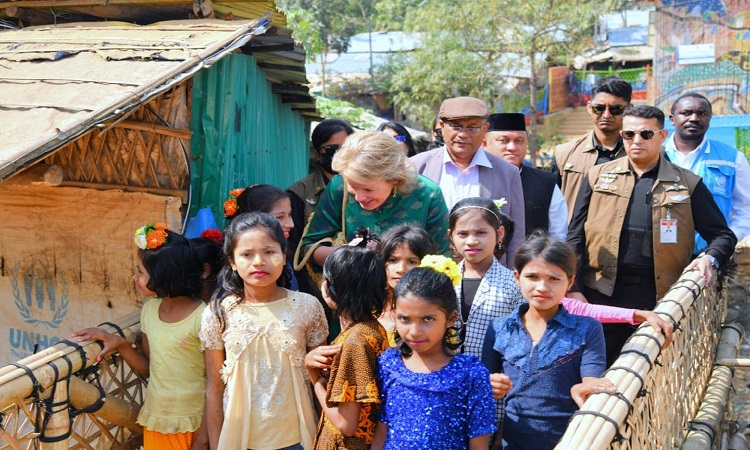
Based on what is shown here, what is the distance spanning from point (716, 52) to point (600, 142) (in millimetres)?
Answer: 16925

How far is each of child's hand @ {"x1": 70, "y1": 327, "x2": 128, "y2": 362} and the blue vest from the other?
11.2 ft

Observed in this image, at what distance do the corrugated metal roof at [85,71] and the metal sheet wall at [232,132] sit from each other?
355mm

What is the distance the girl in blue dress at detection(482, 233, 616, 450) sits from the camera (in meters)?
2.91

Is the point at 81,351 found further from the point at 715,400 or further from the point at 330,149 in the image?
the point at 715,400

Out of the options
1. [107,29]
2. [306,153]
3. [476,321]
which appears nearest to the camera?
[476,321]


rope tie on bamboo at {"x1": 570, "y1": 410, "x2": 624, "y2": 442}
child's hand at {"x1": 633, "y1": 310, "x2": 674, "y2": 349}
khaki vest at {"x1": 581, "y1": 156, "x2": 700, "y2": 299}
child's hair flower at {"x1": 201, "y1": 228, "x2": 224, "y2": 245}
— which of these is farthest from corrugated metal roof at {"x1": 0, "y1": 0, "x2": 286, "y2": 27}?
rope tie on bamboo at {"x1": 570, "y1": 410, "x2": 624, "y2": 442}

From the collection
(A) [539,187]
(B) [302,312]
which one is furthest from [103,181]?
(A) [539,187]

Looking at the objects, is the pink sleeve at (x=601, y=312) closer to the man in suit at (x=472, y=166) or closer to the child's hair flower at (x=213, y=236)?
the man in suit at (x=472, y=166)

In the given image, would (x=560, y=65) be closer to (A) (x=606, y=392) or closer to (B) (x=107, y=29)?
(B) (x=107, y=29)

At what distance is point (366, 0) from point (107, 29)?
1304 inches

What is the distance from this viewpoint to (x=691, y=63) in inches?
787

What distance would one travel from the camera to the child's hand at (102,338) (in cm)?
337

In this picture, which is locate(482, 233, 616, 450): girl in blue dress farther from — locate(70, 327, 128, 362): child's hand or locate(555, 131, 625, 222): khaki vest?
locate(555, 131, 625, 222): khaki vest

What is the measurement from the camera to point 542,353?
2959 millimetres
